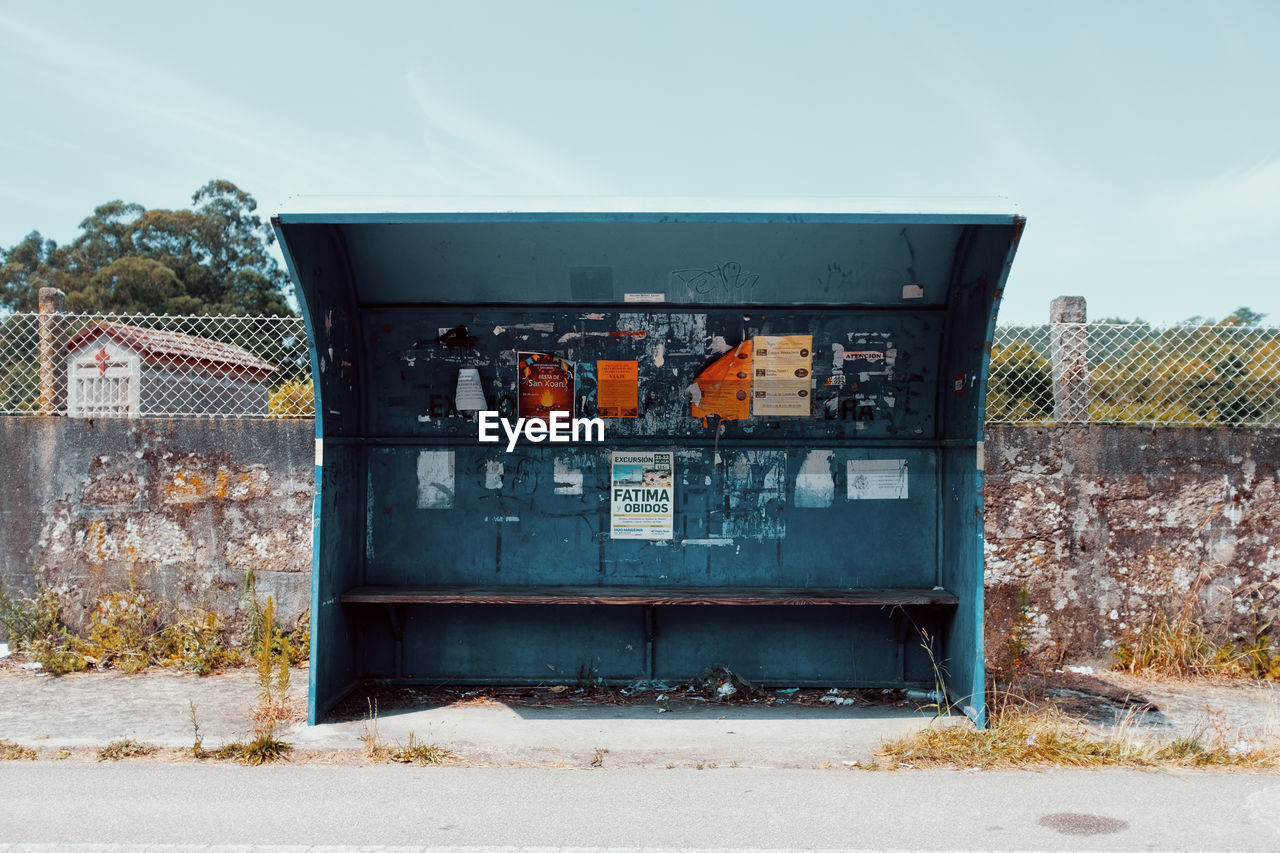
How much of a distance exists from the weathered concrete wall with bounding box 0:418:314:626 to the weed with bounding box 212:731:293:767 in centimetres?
201

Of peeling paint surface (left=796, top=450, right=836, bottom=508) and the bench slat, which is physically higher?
peeling paint surface (left=796, top=450, right=836, bottom=508)

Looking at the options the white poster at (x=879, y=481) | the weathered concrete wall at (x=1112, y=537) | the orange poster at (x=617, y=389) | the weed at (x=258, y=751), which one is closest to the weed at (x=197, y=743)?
the weed at (x=258, y=751)

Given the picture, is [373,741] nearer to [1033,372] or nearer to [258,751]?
[258,751]

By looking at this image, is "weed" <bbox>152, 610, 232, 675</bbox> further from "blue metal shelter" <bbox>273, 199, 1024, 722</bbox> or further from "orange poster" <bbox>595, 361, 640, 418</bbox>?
"orange poster" <bbox>595, 361, 640, 418</bbox>

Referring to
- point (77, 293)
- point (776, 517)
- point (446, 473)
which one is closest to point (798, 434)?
point (776, 517)

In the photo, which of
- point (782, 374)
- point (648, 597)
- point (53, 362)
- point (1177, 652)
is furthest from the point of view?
point (53, 362)

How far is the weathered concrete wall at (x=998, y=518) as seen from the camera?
6.26m

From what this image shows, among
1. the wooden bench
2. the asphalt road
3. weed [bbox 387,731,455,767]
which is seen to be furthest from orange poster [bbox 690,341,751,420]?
weed [bbox 387,731,455,767]

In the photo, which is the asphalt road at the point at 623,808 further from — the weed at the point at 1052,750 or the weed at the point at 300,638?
the weed at the point at 300,638

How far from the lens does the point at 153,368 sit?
6.88 metres

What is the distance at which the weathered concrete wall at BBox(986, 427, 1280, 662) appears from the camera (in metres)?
6.26

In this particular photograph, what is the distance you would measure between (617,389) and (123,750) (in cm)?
311

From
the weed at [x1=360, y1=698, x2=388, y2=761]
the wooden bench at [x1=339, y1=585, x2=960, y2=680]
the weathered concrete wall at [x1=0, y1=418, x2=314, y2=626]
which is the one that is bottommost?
the weed at [x1=360, y1=698, x2=388, y2=761]

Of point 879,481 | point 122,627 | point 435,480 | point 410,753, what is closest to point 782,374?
point 879,481
